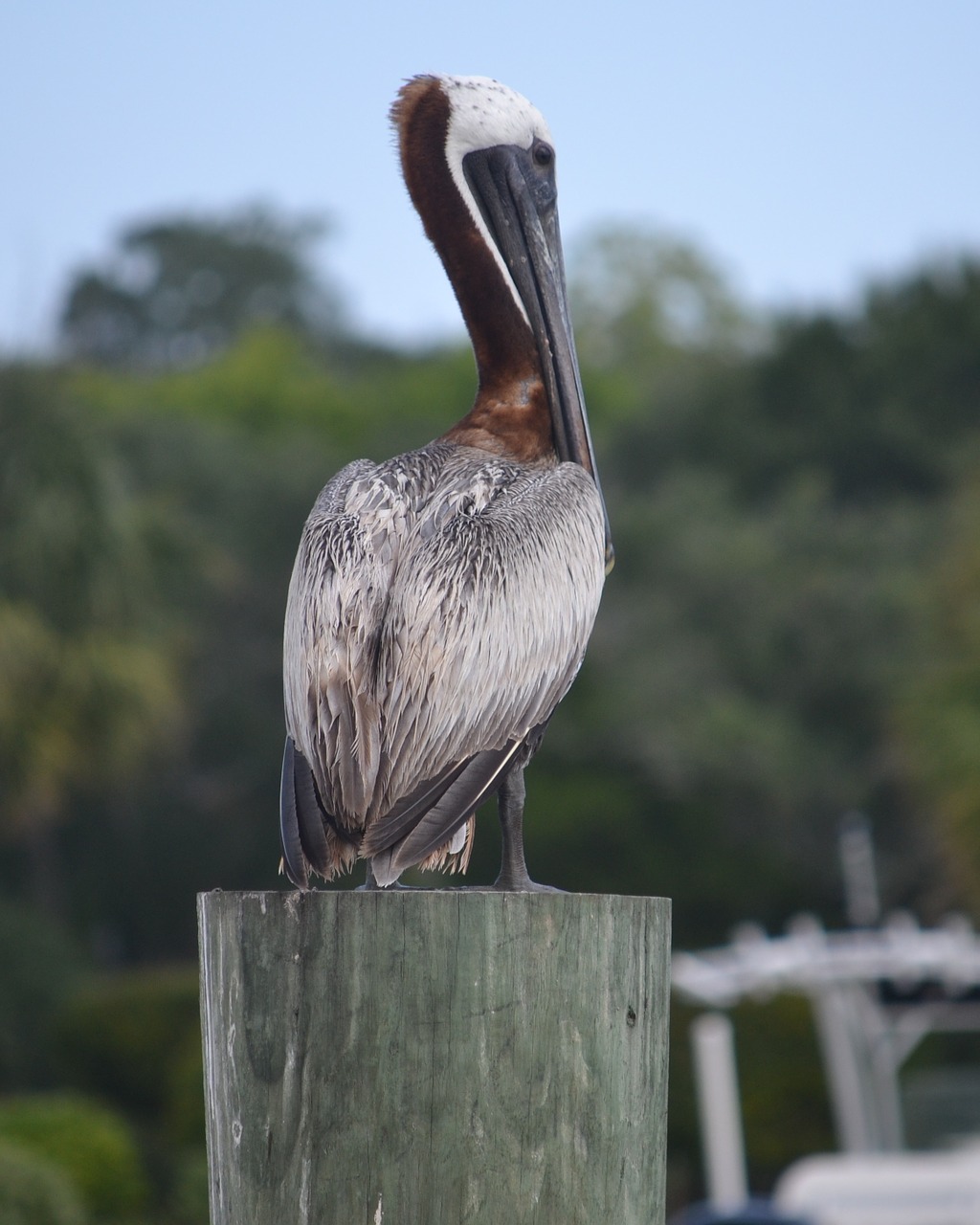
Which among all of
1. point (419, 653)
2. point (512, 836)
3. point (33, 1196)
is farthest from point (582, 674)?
point (419, 653)

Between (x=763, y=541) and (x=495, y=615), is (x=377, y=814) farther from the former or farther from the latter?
(x=763, y=541)

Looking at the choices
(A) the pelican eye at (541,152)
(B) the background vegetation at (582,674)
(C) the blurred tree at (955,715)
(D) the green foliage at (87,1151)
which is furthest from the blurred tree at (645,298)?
(A) the pelican eye at (541,152)

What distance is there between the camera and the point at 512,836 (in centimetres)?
367

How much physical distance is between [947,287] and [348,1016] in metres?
35.7

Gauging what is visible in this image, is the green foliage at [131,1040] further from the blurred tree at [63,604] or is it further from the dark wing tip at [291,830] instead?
the dark wing tip at [291,830]

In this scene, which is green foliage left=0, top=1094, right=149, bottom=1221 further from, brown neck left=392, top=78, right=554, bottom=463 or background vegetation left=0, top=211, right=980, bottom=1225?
brown neck left=392, top=78, right=554, bottom=463

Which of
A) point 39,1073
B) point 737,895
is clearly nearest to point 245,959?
point 39,1073

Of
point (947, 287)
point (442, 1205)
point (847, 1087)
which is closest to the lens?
point (442, 1205)

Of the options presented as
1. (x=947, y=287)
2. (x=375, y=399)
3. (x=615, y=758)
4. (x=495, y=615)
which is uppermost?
(x=375, y=399)

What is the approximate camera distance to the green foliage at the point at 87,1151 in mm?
13188

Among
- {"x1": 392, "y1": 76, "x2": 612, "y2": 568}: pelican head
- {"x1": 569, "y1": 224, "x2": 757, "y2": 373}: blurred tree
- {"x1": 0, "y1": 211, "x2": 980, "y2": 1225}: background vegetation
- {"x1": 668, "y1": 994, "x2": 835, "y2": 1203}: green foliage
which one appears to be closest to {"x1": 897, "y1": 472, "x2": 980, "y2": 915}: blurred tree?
{"x1": 0, "y1": 211, "x2": 980, "y2": 1225}: background vegetation

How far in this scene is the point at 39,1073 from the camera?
62.1ft

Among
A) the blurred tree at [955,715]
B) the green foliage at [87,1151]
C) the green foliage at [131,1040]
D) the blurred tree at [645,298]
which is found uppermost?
the blurred tree at [645,298]

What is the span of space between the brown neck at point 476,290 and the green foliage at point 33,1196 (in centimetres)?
733
